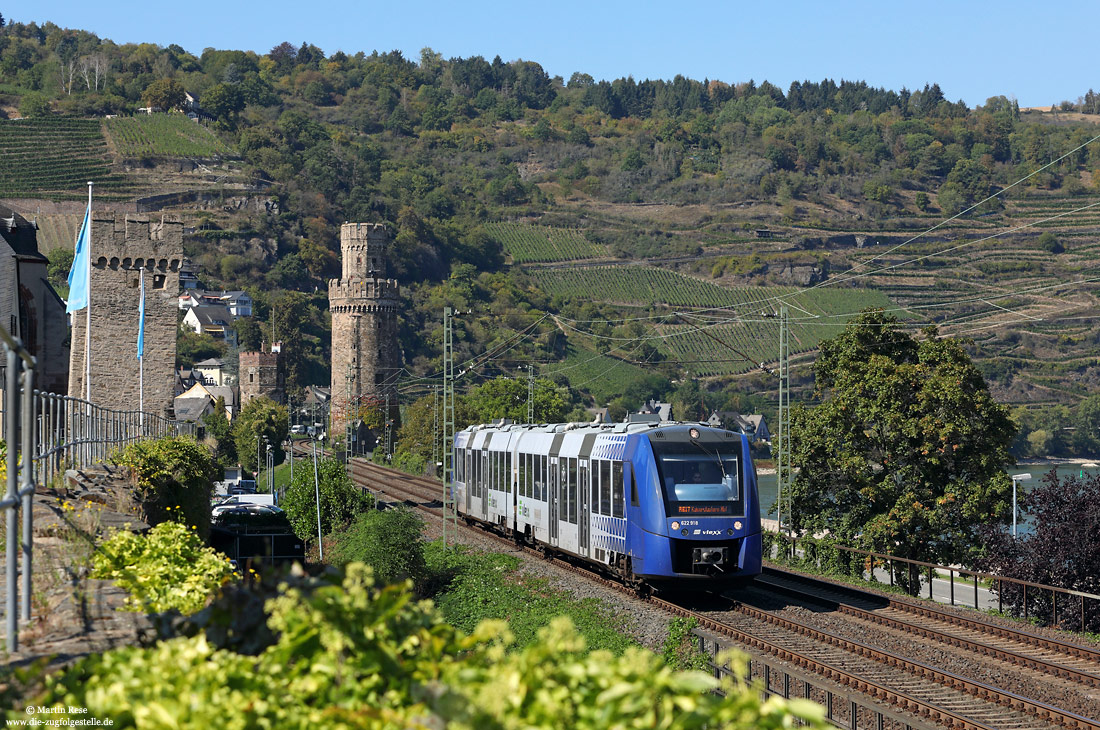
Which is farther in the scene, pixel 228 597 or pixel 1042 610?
pixel 1042 610

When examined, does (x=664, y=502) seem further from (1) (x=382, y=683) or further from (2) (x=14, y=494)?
(1) (x=382, y=683)

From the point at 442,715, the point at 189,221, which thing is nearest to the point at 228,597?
the point at 442,715

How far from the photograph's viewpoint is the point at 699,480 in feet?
69.3

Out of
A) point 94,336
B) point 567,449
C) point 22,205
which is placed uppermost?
point 22,205

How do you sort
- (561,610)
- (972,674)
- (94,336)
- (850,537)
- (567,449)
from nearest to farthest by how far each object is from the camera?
(972,674), (561,610), (567,449), (850,537), (94,336)

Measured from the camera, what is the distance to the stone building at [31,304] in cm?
3606

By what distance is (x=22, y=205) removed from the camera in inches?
5994

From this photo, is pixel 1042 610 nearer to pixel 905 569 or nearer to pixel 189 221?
pixel 905 569

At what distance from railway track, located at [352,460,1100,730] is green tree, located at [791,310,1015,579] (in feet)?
27.0

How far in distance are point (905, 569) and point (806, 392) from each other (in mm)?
160104

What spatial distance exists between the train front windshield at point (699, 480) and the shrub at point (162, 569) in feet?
37.5

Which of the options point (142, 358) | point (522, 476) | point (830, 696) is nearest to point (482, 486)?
point (522, 476)

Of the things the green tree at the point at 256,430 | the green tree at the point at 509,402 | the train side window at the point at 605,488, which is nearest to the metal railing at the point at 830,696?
the train side window at the point at 605,488

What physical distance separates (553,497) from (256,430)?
2467 inches
